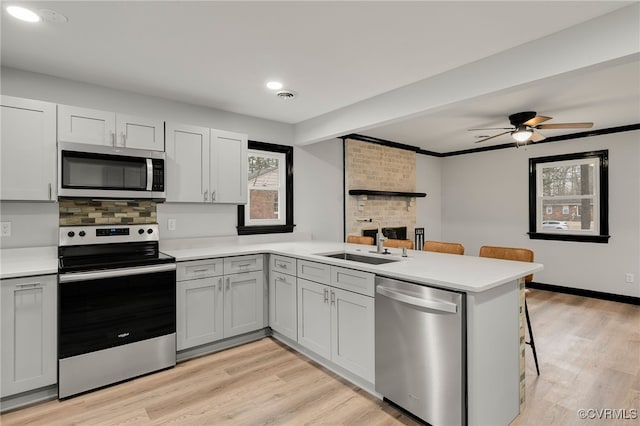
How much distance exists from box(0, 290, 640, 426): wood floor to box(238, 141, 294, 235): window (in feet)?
4.68

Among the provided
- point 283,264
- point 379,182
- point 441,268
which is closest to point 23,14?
point 283,264

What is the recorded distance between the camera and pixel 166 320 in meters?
2.70

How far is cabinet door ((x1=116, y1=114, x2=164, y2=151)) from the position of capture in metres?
2.77

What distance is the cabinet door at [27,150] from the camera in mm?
2355

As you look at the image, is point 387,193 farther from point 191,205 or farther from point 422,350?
point 422,350

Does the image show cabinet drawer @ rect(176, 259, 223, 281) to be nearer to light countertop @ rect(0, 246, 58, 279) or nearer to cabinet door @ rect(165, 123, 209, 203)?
cabinet door @ rect(165, 123, 209, 203)

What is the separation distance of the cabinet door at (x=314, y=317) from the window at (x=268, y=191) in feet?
4.34

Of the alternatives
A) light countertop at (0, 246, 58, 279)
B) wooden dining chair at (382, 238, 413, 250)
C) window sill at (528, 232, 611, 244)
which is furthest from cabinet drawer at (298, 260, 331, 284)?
window sill at (528, 232, 611, 244)

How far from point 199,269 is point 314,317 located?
1.10 meters

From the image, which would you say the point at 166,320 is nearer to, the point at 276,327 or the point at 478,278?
the point at 276,327

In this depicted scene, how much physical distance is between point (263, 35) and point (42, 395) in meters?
2.89

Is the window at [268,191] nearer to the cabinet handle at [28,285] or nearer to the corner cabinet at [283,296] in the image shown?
the corner cabinet at [283,296]

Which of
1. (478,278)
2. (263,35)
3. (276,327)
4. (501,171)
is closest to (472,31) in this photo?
(263,35)

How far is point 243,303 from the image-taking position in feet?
10.4
